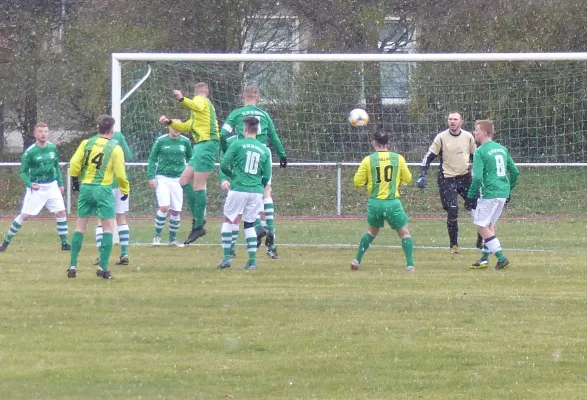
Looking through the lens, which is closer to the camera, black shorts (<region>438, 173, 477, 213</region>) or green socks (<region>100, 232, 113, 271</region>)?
green socks (<region>100, 232, 113, 271</region>)

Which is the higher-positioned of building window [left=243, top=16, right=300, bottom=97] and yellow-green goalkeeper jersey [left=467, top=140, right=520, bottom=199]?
building window [left=243, top=16, right=300, bottom=97]

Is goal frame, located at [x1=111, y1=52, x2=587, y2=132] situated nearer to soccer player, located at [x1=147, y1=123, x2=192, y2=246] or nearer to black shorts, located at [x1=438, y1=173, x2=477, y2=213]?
soccer player, located at [x1=147, y1=123, x2=192, y2=246]

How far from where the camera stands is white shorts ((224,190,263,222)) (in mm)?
12688

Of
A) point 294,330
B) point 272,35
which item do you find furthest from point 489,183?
point 272,35

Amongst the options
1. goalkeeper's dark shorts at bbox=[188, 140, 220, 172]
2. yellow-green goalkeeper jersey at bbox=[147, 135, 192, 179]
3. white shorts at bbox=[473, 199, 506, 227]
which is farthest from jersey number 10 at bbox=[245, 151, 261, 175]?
yellow-green goalkeeper jersey at bbox=[147, 135, 192, 179]

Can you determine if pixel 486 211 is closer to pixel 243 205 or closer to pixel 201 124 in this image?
pixel 243 205

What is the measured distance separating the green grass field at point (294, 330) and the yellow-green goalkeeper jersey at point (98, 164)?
1051 millimetres

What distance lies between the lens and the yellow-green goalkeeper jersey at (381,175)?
12539 mm

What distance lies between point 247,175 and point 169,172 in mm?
3980

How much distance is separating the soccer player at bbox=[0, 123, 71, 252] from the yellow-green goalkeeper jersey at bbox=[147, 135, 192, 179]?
133cm

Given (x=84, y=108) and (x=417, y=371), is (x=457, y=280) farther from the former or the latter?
(x=84, y=108)

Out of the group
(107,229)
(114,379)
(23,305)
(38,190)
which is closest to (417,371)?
(114,379)

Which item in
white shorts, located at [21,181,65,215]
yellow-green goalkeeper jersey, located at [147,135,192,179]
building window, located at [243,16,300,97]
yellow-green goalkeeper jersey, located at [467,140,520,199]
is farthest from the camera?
building window, located at [243,16,300,97]

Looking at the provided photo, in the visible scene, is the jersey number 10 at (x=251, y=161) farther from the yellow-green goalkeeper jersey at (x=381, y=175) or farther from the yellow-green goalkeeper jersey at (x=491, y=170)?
the yellow-green goalkeeper jersey at (x=491, y=170)
